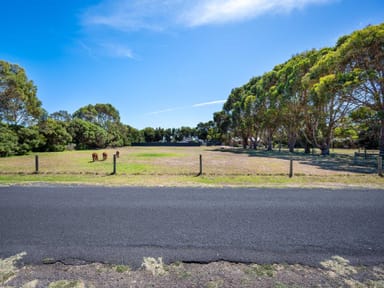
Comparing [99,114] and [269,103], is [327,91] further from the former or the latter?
[99,114]

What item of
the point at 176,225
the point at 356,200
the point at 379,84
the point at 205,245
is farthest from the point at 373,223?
the point at 379,84

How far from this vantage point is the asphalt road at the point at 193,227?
255 centimetres

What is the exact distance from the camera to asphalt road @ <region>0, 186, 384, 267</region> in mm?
2555

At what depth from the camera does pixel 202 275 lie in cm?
215

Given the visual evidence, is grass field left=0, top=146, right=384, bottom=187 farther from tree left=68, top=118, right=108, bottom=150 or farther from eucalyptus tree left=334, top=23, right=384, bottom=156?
tree left=68, top=118, right=108, bottom=150

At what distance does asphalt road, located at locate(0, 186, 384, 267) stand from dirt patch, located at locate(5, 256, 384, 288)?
0.45 ft

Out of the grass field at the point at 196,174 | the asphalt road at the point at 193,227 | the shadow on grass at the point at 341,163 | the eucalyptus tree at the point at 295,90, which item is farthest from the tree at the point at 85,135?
the eucalyptus tree at the point at 295,90

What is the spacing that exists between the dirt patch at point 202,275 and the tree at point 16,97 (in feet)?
91.1

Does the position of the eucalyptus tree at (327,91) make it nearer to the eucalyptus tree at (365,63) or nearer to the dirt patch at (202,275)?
the eucalyptus tree at (365,63)

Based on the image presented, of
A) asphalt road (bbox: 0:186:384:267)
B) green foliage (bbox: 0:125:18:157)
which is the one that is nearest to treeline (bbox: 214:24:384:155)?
asphalt road (bbox: 0:186:384:267)

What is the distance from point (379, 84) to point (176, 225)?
2282 centimetres

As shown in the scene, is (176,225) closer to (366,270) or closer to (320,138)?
(366,270)

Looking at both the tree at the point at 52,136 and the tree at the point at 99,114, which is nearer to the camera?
the tree at the point at 52,136

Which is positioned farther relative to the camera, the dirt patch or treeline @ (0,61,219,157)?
treeline @ (0,61,219,157)
